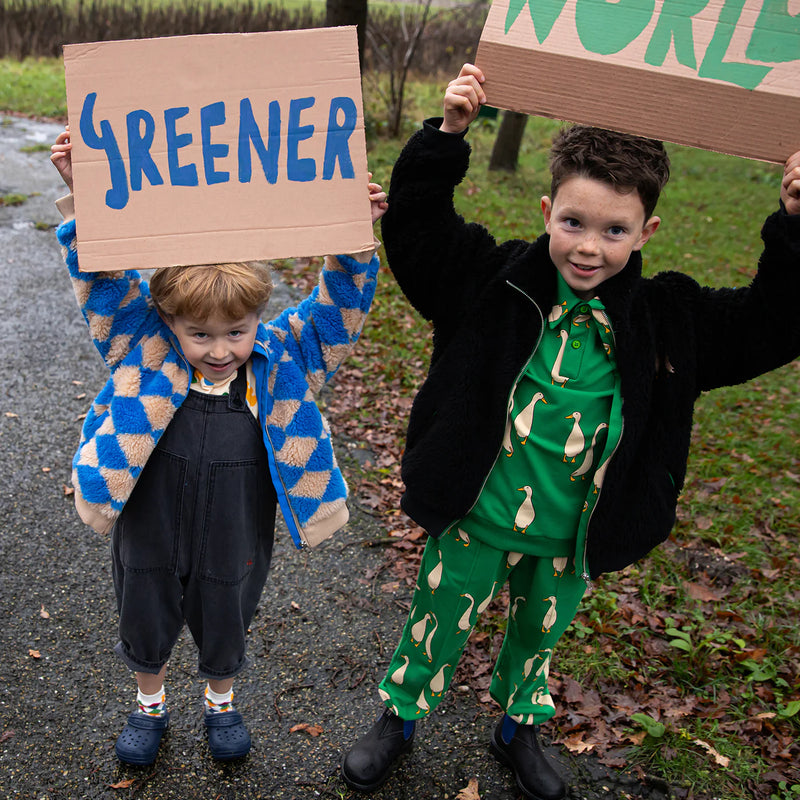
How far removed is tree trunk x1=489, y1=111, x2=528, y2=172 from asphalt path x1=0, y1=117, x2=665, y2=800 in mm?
8662

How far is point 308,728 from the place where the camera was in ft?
9.23

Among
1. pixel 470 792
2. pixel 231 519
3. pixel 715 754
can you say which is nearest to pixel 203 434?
pixel 231 519

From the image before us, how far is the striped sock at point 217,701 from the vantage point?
2580mm

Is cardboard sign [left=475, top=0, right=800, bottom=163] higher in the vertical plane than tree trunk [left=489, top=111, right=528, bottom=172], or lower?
higher

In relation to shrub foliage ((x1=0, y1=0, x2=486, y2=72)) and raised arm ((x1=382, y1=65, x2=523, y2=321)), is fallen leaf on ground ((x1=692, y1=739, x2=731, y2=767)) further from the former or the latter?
shrub foliage ((x1=0, y1=0, x2=486, y2=72))


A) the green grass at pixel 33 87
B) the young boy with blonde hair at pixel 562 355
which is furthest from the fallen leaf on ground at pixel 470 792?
the green grass at pixel 33 87

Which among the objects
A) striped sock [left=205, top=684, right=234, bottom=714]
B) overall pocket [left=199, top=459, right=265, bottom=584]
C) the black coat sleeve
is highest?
the black coat sleeve

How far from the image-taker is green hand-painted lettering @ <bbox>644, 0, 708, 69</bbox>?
1771mm

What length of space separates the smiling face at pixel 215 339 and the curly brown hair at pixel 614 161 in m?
0.92

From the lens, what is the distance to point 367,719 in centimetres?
290

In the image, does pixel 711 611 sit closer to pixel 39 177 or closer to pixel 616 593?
pixel 616 593

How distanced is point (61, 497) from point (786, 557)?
3.91 meters

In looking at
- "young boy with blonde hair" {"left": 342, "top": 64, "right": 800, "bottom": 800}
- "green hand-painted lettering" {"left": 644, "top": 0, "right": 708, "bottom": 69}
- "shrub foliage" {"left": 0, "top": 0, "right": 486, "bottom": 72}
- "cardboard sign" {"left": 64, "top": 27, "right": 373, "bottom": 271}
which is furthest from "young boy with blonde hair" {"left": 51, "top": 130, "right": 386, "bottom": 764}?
"shrub foliage" {"left": 0, "top": 0, "right": 486, "bottom": 72}

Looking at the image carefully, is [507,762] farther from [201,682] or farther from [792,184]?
[792,184]
